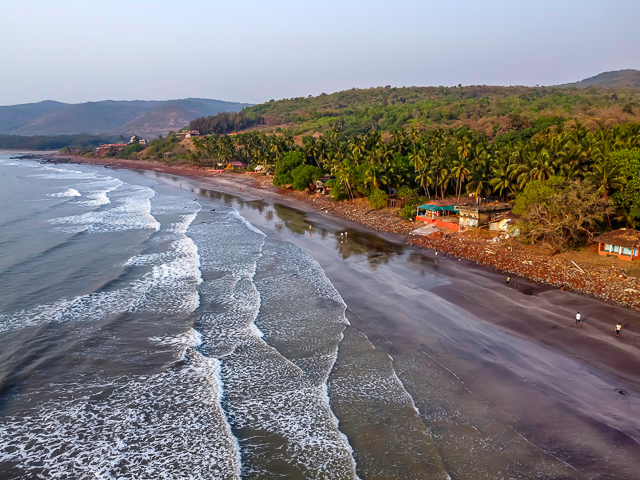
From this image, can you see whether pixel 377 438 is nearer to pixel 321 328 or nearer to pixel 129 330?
pixel 321 328

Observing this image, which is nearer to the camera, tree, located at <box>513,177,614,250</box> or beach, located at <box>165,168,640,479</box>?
beach, located at <box>165,168,640,479</box>

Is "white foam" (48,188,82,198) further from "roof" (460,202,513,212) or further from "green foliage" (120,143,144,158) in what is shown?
"green foliage" (120,143,144,158)

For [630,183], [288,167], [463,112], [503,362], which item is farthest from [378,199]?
[463,112]

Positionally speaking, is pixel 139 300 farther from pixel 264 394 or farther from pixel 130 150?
pixel 130 150

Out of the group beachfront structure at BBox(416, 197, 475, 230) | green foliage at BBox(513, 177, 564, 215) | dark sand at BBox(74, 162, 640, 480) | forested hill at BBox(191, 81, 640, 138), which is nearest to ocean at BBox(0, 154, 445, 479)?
dark sand at BBox(74, 162, 640, 480)

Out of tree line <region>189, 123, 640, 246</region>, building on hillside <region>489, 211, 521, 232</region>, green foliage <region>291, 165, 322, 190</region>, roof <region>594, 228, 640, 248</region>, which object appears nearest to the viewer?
roof <region>594, 228, 640, 248</region>

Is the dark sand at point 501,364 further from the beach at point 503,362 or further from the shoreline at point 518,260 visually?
the shoreline at point 518,260

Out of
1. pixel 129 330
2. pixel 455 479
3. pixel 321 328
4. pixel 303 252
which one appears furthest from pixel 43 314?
pixel 455 479

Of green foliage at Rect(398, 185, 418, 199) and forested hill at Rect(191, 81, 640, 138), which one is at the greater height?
forested hill at Rect(191, 81, 640, 138)

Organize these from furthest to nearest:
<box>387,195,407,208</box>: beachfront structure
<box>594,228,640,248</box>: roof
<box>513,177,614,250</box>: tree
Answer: <box>387,195,407,208</box>: beachfront structure → <box>513,177,614,250</box>: tree → <box>594,228,640,248</box>: roof
